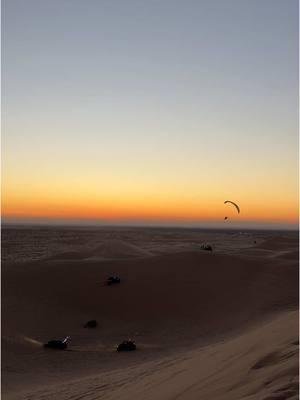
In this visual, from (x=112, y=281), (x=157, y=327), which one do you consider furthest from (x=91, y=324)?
(x=112, y=281)

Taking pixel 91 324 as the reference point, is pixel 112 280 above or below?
above

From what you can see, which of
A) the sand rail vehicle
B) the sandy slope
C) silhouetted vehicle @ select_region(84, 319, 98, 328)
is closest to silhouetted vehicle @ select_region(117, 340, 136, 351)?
the sandy slope

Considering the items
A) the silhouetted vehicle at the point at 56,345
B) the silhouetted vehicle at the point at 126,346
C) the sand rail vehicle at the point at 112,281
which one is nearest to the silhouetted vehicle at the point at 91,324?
the silhouetted vehicle at the point at 56,345

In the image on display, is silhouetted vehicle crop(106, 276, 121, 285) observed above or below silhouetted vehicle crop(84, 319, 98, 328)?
above

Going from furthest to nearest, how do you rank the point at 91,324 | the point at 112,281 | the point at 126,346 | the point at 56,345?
the point at 112,281 → the point at 91,324 → the point at 56,345 → the point at 126,346

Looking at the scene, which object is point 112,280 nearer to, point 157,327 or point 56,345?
point 157,327

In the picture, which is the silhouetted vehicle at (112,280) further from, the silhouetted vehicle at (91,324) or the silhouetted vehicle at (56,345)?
the silhouetted vehicle at (56,345)

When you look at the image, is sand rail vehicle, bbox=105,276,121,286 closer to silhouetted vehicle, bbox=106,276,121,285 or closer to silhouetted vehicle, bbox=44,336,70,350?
silhouetted vehicle, bbox=106,276,121,285

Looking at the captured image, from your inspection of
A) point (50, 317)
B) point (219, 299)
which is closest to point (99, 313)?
point (50, 317)
